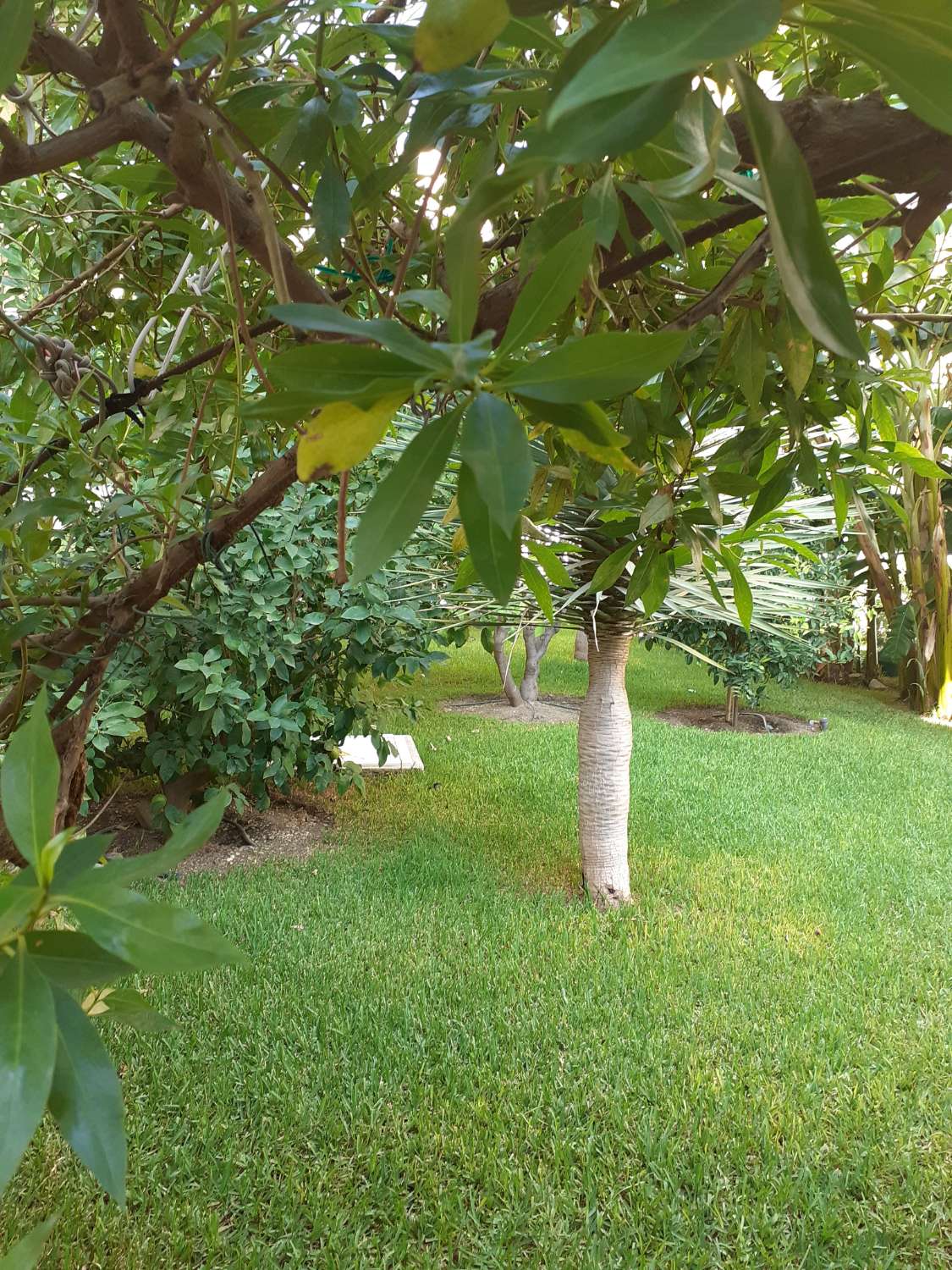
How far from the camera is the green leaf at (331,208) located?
40cm

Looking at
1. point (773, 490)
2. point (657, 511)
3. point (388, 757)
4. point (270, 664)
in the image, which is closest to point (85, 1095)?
point (657, 511)

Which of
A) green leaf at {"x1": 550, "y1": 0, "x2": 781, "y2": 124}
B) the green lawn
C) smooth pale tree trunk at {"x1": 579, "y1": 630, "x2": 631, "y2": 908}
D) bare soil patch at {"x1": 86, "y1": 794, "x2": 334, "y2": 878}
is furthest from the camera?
bare soil patch at {"x1": 86, "y1": 794, "x2": 334, "y2": 878}

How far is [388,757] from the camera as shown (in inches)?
138

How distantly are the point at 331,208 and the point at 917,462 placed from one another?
441 millimetres

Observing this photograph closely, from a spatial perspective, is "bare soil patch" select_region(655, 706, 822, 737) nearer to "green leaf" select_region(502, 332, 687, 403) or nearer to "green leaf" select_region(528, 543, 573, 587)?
"green leaf" select_region(528, 543, 573, 587)

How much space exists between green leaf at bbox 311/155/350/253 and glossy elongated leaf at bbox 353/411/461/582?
9.2 inches

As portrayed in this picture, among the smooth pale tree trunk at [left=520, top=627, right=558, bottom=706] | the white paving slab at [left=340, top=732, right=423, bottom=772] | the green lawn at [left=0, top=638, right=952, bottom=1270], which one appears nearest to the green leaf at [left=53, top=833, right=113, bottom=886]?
the green lawn at [left=0, top=638, right=952, bottom=1270]

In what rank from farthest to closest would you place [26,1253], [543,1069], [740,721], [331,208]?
[740,721] → [543,1069] → [331,208] → [26,1253]

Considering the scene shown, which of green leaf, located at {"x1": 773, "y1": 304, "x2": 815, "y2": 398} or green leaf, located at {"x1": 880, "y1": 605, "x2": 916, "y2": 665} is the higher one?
green leaf, located at {"x1": 773, "y1": 304, "x2": 815, "y2": 398}

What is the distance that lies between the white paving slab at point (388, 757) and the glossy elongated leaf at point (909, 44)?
10.7ft

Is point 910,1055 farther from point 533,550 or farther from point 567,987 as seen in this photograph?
point 533,550

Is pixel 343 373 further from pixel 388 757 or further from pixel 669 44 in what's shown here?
pixel 388 757

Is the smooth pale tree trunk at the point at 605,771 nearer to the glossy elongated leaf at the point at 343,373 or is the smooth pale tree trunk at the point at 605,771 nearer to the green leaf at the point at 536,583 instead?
the green leaf at the point at 536,583

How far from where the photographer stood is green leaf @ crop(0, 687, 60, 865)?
22 centimetres
